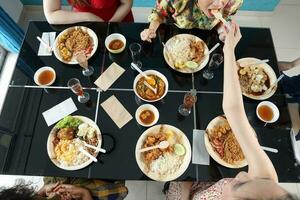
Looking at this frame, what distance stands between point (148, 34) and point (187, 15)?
0.32 metres

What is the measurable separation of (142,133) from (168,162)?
0.24 m

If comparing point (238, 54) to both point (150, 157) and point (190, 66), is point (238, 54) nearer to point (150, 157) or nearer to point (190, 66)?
point (190, 66)

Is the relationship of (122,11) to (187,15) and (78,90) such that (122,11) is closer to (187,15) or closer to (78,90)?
(187,15)

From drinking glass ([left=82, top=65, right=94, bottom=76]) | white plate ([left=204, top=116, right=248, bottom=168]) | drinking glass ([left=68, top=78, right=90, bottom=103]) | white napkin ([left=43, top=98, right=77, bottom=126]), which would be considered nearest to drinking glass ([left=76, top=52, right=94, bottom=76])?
drinking glass ([left=82, top=65, right=94, bottom=76])

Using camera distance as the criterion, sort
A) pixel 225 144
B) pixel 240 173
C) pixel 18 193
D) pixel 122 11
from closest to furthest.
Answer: pixel 18 193, pixel 240 173, pixel 225 144, pixel 122 11

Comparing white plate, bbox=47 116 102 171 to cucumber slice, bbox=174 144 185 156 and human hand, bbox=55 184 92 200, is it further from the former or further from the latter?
cucumber slice, bbox=174 144 185 156

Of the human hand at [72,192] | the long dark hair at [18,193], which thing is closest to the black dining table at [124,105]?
the human hand at [72,192]

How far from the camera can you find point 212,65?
1879mm

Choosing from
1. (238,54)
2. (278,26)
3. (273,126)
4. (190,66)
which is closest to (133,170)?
(190,66)

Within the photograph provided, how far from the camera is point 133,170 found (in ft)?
5.21

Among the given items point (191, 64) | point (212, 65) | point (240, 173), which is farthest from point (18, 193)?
point (212, 65)

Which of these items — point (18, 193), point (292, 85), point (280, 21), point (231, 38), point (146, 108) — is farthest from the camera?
point (280, 21)

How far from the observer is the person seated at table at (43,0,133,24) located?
2.03 meters

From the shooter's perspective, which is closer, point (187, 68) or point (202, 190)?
point (202, 190)
